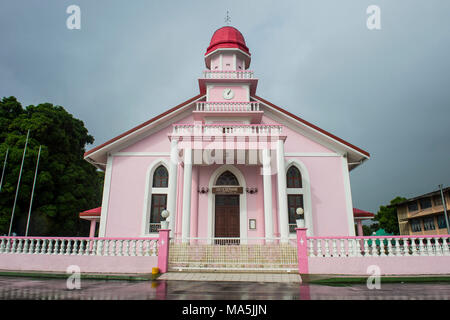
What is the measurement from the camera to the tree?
42.7m

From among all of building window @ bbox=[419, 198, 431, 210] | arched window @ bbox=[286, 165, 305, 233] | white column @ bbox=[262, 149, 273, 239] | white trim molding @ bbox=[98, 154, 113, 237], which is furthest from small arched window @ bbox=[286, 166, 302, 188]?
building window @ bbox=[419, 198, 431, 210]

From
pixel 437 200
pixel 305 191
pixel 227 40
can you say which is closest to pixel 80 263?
pixel 305 191

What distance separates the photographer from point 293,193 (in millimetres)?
14164

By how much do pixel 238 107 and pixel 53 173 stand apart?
14899mm

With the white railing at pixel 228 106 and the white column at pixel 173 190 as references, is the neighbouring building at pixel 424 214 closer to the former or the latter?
the white railing at pixel 228 106

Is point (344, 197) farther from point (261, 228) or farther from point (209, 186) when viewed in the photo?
point (209, 186)

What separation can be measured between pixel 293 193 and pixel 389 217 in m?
38.1

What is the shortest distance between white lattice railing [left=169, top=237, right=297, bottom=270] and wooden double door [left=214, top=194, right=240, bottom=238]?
2863 mm

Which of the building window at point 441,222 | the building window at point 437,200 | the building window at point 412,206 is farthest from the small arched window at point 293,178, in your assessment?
the building window at point 412,206

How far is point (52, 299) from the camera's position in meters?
5.11

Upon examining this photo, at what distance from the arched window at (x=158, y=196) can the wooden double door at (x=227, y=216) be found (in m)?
2.83

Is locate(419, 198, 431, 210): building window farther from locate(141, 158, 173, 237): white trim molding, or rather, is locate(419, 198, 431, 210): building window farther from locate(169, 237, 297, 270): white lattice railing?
locate(141, 158, 173, 237): white trim molding

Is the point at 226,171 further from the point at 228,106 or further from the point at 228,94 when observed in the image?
the point at 228,94
